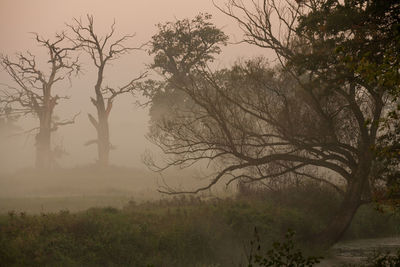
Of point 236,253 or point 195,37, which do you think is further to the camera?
point 195,37

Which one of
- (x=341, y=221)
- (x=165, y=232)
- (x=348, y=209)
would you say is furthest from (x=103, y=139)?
(x=348, y=209)

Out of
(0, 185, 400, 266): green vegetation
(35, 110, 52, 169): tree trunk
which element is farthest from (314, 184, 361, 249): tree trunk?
(35, 110, 52, 169): tree trunk

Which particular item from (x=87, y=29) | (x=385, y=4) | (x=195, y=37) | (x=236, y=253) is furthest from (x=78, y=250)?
(x=87, y=29)

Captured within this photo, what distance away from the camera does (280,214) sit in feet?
64.2

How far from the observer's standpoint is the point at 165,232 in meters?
16.5

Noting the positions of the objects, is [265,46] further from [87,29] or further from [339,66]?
[87,29]

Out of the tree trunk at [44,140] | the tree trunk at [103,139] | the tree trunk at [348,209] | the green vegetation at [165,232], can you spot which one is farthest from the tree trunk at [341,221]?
the tree trunk at [44,140]

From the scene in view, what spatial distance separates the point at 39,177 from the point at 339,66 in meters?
38.2

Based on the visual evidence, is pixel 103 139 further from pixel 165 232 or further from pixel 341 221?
pixel 341 221

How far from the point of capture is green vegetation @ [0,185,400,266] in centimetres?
1459

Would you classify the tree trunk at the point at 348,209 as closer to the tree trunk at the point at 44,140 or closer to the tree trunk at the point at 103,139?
the tree trunk at the point at 103,139

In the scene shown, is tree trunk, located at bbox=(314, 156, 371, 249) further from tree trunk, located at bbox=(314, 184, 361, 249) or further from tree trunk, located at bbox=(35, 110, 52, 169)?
tree trunk, located at bbox=(35, 110, 52, 169)

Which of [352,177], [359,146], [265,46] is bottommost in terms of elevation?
[352,177]

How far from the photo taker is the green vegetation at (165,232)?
1459cm
